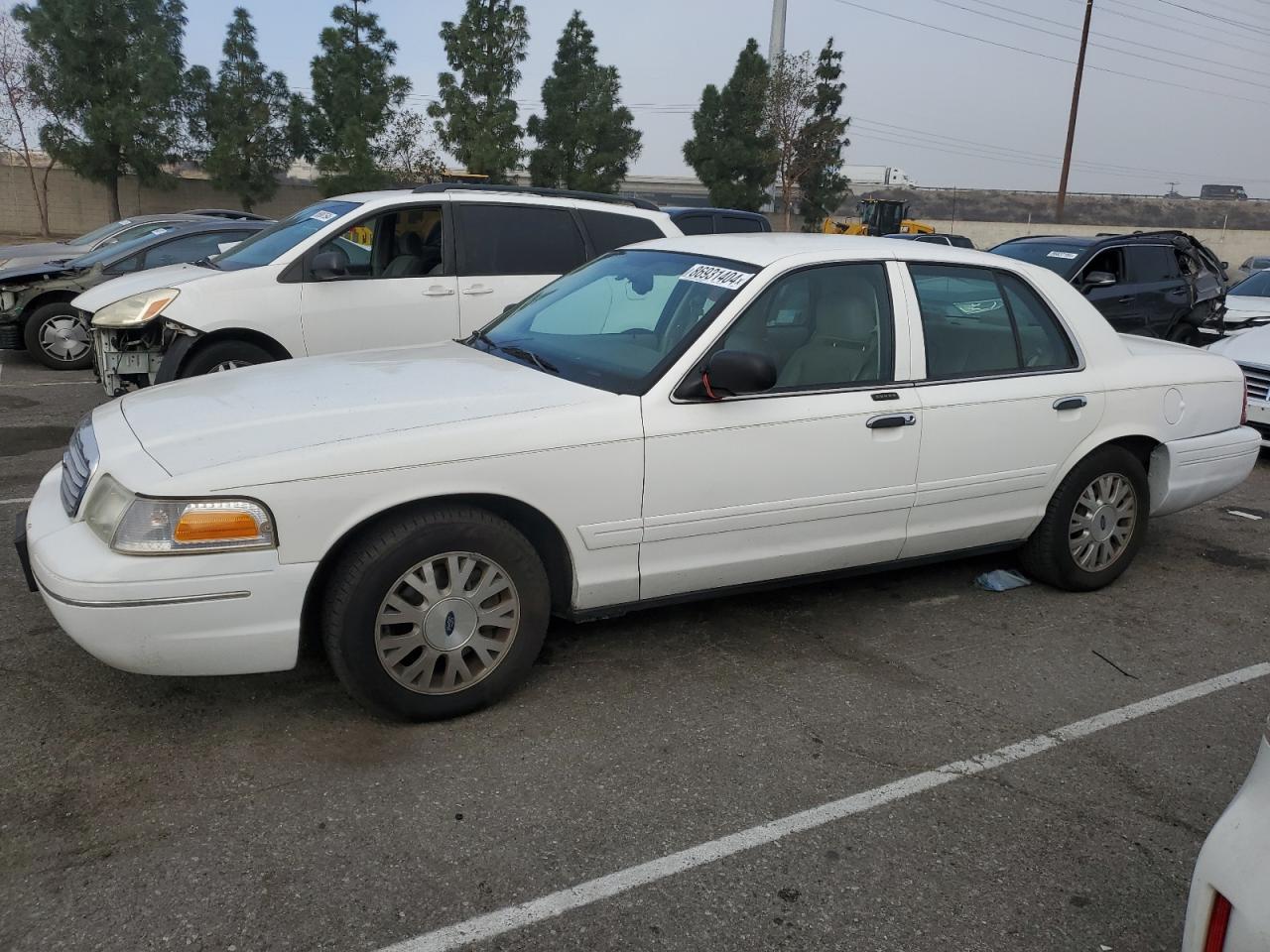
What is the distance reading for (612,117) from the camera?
38125mm

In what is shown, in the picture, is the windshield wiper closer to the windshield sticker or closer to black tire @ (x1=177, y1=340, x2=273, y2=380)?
the windshield sticker

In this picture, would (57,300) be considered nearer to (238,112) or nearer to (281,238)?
(281,238)

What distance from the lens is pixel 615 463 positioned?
356 centimetres

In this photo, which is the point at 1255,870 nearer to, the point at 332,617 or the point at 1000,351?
the point at 332,617

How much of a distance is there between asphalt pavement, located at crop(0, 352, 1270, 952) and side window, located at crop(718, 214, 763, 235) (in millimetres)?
7961

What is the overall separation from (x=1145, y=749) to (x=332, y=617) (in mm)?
2830

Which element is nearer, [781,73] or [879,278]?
[879,278]

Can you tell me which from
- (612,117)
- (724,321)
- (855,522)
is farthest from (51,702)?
(612,117)

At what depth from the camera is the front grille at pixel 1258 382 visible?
7.85m

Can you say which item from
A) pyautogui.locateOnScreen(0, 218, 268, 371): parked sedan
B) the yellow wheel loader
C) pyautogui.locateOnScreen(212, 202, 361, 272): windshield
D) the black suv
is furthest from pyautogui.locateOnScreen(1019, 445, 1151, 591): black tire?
the yellow wheel loader

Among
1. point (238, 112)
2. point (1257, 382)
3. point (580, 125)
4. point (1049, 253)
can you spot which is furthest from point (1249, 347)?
point (238, 112)

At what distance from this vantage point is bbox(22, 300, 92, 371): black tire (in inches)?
402

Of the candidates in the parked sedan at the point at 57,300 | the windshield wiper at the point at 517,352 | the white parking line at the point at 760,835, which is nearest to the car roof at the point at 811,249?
the windshield wiper at the point at 517,352

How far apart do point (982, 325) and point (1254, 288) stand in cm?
1209
